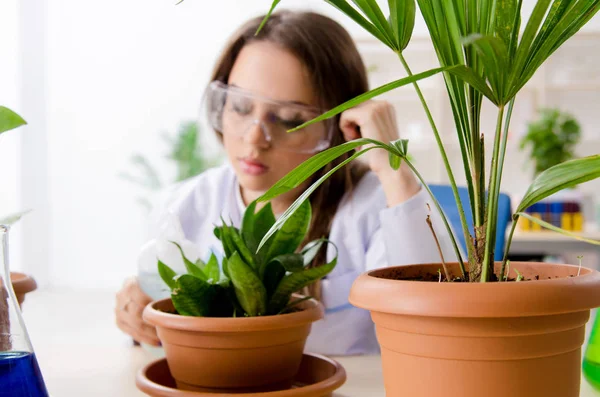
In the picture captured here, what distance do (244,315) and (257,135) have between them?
59cm

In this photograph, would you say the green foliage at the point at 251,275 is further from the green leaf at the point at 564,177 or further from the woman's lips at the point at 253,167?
the woman's lips at the point at 253,167

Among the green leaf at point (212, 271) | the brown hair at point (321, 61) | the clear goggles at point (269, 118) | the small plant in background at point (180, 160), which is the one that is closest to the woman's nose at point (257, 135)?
the clear goggles at point (269, 118)

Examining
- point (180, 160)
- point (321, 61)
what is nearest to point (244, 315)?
point (321, 61)

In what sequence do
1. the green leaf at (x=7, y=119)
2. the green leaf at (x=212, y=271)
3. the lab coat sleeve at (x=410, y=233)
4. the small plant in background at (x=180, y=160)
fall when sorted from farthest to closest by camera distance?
the small plant in background at (x=180, y=160) < the lab coat sleeve at (x=410, y=233) < the green leaf at (x=212, y=271) < the green leaf at (x=7, y=119)

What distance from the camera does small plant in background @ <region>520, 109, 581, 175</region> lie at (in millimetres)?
3422

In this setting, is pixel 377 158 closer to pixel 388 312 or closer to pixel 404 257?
pixel 404 257

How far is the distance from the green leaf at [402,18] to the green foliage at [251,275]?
0.79ft

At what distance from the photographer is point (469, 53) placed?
0.47 meters

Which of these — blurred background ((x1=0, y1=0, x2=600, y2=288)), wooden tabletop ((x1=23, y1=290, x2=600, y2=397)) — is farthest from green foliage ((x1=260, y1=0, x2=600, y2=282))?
blurred background ((x1=0, y1=0, x2=600, y2=288))

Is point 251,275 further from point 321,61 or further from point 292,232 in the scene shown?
point 321,61

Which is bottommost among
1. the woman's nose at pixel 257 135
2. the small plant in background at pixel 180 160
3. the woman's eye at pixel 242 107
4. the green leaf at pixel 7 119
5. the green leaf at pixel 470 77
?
the small plant in background at pixel 180 160

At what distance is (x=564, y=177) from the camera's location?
0.42m

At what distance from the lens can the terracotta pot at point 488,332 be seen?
0.43 metres

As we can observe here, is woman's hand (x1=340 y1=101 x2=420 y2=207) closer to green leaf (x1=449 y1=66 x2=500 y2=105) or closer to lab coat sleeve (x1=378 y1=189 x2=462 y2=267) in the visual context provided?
lab coat sleeve (x1=378 y1=189 x2=462 y2=267)
